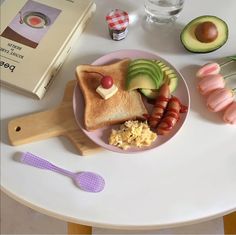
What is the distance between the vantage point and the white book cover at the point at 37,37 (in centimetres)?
92

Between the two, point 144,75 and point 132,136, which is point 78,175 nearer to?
point 132,136

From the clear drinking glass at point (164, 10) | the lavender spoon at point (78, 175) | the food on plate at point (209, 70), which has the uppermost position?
the clear drinking glass at point (164, 10)

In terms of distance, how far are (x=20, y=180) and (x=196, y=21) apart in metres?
0.52

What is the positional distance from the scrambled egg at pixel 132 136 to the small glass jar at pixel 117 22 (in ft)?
0.79

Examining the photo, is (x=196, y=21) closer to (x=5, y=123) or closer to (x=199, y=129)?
→ (x=199, y=129)

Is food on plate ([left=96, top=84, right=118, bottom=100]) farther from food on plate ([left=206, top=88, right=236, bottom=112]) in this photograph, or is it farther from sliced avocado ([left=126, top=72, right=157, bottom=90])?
food on plate ([left=206, top=88, right=236, bottom=112])

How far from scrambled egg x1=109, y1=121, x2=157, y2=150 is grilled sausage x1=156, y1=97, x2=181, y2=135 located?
0.06 feet

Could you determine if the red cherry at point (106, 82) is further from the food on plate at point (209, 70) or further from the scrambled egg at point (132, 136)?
the food on plate at point (209, 70)

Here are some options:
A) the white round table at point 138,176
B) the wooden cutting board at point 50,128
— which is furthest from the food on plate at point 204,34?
the wooden cutting board at point 50,128

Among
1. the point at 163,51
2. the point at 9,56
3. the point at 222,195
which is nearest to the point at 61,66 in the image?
the point at 9,56

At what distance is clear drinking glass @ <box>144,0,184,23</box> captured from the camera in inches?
41.0

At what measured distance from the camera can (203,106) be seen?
94 centimetres

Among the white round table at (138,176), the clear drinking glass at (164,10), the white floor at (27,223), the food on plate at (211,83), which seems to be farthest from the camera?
the white floor at (27,223)

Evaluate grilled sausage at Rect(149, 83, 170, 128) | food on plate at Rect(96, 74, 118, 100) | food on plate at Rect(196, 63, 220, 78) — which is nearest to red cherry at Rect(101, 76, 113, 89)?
food on plate at Rect(96, 74, 118, 100)
